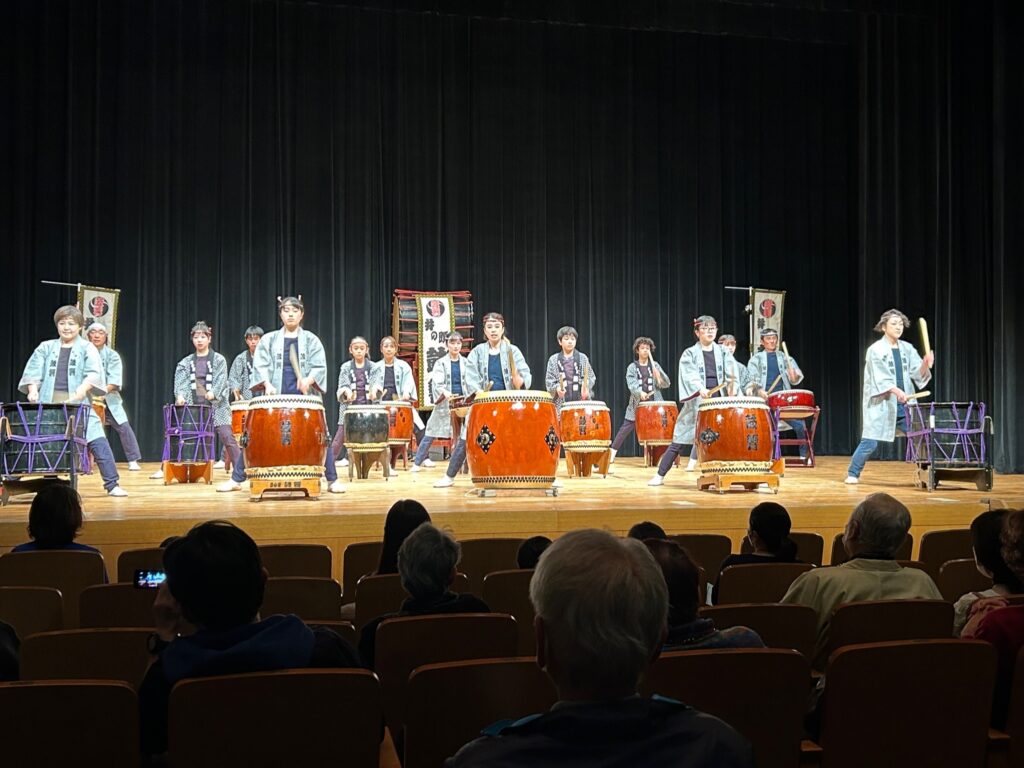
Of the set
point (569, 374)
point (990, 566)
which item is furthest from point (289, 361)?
point (990, 566)

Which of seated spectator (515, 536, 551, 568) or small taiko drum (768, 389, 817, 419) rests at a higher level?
small taiko drum (768, 389, 817, 419)

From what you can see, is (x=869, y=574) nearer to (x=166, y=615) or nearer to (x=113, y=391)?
(x=166, y=615)

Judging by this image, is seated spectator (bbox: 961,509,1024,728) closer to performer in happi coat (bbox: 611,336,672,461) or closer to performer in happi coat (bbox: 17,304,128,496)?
performer in happi coat (bbox: 17,304,128,496)

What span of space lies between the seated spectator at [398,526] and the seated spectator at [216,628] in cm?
151

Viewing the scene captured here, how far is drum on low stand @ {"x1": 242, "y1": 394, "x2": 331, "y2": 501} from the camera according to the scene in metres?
6.31

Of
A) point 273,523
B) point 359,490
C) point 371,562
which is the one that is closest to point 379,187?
point 359,490

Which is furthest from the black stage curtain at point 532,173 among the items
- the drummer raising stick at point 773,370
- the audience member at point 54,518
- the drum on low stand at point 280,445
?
the audience member at point 54,518

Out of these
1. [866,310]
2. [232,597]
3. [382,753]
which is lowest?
[382,753]

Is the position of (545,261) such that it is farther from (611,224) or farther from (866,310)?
(866,310)

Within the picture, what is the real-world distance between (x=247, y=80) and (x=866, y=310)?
7372 millimetres

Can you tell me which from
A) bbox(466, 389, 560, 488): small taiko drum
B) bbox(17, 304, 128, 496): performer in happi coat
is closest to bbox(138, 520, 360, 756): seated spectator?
bbox(466, 389, 560, 488): small taiko drum

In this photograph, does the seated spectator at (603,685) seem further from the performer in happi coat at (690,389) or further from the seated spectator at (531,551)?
the performer in happi coat at (690,389)

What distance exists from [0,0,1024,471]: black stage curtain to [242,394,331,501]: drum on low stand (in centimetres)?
561

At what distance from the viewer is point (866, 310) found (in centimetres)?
1161
